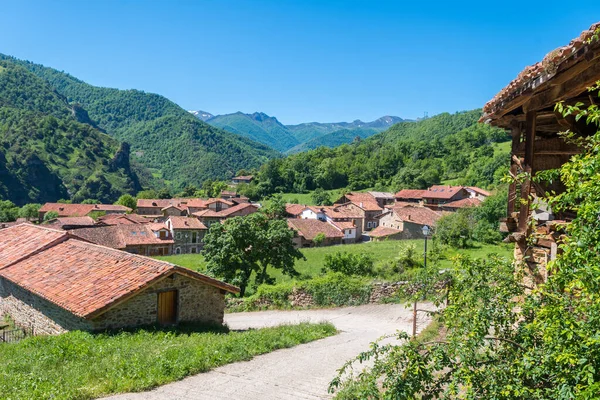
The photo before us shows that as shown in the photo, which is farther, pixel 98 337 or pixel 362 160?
pixel 362 160

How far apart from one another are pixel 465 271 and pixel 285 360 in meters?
7.14

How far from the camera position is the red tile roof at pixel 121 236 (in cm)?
4553

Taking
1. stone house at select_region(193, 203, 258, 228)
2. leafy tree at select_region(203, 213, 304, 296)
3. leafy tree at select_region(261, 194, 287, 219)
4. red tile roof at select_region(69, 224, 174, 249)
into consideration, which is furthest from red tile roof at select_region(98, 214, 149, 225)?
leafy tree at select_region(203, 213, 304, 296)

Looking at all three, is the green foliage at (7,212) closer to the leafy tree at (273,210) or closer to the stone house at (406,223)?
the leafy tree at (273,210)

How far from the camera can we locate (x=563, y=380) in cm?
316

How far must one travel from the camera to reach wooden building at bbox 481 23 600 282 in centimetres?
555

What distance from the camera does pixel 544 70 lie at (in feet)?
19.7

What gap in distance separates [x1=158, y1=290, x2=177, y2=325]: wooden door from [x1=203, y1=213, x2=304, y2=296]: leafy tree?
1264 cm

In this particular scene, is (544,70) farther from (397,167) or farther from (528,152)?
(397,167)

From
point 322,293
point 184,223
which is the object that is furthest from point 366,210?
point 322,293

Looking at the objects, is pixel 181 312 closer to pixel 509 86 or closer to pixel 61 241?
pixel 61 241

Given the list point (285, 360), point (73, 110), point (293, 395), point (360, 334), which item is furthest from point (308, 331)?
point (73, 110)

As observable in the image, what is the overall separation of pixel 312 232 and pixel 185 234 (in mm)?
18670

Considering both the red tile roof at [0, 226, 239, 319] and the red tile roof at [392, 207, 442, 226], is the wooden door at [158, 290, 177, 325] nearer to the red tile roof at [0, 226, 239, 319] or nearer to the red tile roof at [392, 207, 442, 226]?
the red tile roof at [0, 226, 239, 319]
